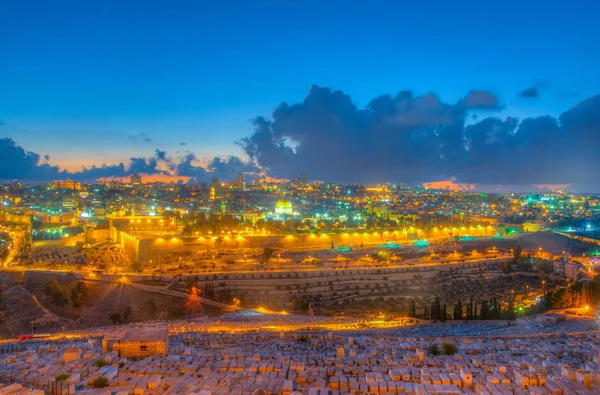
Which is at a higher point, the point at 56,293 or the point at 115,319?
the point at 56,293

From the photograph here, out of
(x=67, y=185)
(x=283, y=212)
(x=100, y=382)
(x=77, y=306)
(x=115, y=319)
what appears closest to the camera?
(x=100, y=382)

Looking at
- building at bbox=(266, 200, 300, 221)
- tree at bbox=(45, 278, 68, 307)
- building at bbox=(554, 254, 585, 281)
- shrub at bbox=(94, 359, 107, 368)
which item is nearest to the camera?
shrub at bbox=(94, 359, 107, 368)

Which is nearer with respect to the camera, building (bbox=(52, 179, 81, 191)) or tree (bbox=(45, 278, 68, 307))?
tree (bbox=(45, 278, 68, 307))

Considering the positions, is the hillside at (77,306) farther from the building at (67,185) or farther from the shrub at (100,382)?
the building at (67,185)

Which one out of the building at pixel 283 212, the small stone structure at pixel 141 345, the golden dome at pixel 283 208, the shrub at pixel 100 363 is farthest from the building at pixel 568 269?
the golden dome at pixel 283 208

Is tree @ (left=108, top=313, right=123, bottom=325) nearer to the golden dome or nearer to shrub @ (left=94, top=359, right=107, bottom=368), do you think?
shrub @ (left=94, top=359, right=107, bottom=368)

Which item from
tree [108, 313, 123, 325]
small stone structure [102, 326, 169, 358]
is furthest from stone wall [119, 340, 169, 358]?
tree [108, 313, 123, 325]

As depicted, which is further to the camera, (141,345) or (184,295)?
(184,295)

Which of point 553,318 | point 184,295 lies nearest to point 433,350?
point 553,318

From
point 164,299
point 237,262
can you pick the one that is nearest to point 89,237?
point 237,262

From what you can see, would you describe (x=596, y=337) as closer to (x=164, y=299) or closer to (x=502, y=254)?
(x=164, y=299)

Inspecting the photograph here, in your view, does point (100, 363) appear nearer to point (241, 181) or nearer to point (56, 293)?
point (56, 293)
